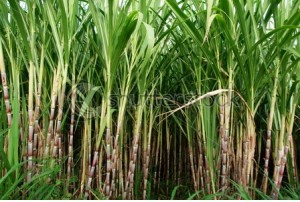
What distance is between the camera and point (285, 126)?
4.49 ft

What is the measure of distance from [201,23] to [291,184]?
81 cm

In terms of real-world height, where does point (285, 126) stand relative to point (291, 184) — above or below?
above

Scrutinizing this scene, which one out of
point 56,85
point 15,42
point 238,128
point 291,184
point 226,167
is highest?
point 15,42

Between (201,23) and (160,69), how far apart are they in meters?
0.26

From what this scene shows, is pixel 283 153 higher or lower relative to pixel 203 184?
higher

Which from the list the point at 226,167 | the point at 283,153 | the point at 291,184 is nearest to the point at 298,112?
the point at 291,184

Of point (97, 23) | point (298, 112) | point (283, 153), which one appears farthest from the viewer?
point (298, 112)

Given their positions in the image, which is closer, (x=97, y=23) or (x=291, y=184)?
(x=97, y=23)

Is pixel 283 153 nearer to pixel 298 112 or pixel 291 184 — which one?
pixel 291 184

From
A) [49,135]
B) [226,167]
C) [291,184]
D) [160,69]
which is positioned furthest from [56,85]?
→ [291,184]

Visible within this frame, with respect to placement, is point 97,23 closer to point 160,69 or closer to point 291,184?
point 160,69

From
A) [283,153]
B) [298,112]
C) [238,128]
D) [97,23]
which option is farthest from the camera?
[298,112]

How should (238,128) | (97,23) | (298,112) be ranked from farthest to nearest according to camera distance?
(298,112)
(238,128)
(97,23)

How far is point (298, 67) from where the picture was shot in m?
1.34
